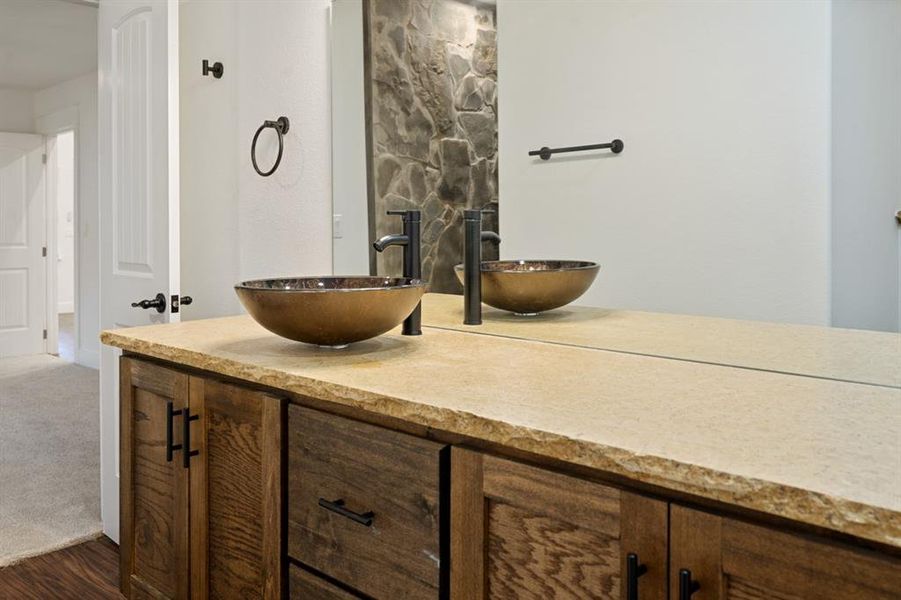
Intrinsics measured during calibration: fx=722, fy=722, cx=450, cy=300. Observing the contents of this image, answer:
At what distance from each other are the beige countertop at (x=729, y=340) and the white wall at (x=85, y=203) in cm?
523

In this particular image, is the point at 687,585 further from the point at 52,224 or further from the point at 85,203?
the point at 52,224

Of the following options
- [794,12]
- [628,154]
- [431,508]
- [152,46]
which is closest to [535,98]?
[628,154]

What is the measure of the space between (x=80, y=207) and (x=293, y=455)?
5.72 meters

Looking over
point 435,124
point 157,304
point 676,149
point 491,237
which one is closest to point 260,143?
point 157,304

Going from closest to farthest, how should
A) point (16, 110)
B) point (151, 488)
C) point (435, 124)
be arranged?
point (151, 488), point (435, 124), point (16, 110)

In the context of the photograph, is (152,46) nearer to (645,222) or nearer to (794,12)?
(645,222)

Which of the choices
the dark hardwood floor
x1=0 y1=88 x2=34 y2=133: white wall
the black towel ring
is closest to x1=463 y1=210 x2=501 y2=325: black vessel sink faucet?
the black towel ring

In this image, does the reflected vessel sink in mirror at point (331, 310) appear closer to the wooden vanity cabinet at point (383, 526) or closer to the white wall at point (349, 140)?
the wooden vanity cabinet at point (383, 526)

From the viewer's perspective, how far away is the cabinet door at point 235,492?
4.17 feet

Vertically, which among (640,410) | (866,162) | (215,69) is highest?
(215,69)

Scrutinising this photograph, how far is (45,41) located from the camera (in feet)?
16.2

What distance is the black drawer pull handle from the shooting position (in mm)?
1093

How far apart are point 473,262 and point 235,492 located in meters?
0.75

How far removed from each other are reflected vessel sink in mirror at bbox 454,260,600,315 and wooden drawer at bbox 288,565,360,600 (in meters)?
0.81
